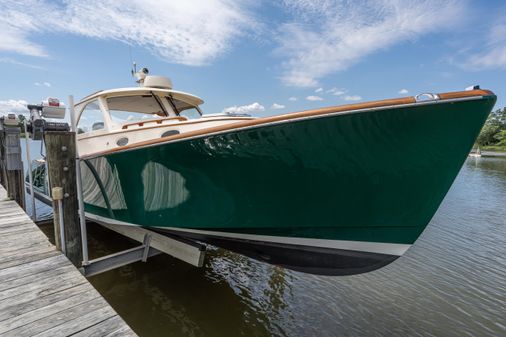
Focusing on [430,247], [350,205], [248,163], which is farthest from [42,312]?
[430,247]

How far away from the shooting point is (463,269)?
5098mm

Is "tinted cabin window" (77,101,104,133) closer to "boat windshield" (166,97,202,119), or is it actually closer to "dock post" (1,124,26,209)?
"boat windshield" (166,97,202,119)

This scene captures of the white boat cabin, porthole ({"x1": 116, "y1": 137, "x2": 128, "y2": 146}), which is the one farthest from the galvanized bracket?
the white boat cabin

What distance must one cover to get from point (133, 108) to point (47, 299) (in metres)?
3.32

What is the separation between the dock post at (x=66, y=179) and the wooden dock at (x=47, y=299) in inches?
7.0

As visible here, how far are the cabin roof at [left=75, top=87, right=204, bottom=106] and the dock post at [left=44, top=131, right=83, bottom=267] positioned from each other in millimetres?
1430

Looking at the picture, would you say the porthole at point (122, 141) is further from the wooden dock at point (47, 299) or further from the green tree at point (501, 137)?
the green tree at point (501, 137)

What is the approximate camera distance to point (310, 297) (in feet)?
13.5

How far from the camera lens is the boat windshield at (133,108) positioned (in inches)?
166

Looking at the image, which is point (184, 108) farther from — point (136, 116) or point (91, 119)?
point (91, 119)

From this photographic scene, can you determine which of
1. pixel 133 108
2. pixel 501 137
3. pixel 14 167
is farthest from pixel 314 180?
pixel 501 137

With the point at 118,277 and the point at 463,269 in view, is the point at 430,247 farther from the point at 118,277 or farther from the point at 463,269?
the point at 118,277

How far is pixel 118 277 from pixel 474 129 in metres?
5.07

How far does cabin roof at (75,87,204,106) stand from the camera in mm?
4184
